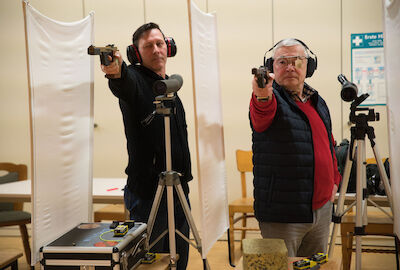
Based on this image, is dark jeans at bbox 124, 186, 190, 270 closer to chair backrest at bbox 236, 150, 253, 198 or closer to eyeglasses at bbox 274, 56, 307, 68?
eyeglasses at bbox 274, 56, 307, 68

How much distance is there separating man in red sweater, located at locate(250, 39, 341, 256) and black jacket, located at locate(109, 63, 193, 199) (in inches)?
15.6

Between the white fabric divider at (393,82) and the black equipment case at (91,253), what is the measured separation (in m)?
1.21

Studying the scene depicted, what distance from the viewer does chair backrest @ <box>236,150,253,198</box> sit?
3594 mm

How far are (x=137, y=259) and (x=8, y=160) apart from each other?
3.13 m

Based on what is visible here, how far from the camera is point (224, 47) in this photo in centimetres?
390

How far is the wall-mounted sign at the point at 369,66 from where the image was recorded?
3621 millimetres

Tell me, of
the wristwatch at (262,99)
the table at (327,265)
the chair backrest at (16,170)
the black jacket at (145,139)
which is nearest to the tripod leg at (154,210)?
the black jacket at (145,139)

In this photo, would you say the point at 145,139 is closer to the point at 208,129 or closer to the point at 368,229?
the point at 208,129

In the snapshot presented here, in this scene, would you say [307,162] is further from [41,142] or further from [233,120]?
[233,120]

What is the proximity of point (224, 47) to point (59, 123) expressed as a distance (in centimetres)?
245

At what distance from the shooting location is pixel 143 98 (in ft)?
5.99

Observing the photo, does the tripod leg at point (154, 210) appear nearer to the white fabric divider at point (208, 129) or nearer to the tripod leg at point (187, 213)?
the tripod leg at point (187, 213)

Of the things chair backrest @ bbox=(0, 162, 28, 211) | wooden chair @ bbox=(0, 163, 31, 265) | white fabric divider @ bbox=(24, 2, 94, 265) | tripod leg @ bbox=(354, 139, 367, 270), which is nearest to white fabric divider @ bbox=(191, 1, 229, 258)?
white fabric divider @ bbox=(24, 2, 94, 265)

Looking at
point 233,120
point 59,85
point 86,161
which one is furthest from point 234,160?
point 59,85
